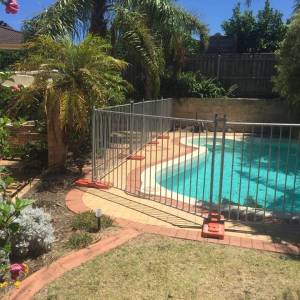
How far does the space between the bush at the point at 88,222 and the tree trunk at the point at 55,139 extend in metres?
2.73

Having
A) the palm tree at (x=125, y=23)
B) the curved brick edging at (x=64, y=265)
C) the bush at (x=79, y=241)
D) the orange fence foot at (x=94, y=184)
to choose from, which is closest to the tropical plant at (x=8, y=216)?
the curved brick edging at (x=64, y=265)

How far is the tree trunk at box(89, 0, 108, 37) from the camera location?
13.9 m

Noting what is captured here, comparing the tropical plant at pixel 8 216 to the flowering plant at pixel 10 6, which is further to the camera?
the tropical plant at pixel 8 216

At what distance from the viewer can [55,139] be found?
8344 mm

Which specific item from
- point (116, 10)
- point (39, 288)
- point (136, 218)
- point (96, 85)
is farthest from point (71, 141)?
point (116, 10)

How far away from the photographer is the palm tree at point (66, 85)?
7812mm

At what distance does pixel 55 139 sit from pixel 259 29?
21.7 meters

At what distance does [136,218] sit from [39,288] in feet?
7.64

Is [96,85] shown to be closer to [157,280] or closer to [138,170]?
[138,170]

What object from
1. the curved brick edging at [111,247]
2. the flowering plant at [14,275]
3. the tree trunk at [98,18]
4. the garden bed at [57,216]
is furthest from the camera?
the tree trunk at [98,18]

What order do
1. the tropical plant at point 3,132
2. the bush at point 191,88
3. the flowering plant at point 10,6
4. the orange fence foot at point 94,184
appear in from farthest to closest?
the bush at point 191,88
the orange fence foot at point 94,184
the tropical plant at point 3,132
the flowering plant at point 10,6

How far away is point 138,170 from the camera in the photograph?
9133mm

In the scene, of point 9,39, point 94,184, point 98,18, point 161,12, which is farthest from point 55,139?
point 9,39

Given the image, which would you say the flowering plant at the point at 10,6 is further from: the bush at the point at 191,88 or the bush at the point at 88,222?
the bush at the point at 191,88
